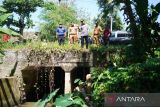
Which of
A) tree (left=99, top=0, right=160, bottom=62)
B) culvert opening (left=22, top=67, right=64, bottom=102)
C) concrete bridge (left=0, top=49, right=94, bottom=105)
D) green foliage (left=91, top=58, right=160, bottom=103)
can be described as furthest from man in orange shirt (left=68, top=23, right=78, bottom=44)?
green foliage (left=91, top=58, right=160, bottom=103)

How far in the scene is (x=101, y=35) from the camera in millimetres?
21594

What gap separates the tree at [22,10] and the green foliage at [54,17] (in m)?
1.33

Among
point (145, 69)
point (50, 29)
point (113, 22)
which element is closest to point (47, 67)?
point (145, 69)

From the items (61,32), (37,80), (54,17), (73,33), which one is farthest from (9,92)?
(54,17)

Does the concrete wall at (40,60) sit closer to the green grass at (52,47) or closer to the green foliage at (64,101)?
the green grass at (52,47)

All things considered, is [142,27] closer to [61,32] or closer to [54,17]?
[61,32]

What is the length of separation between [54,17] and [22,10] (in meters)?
3.89

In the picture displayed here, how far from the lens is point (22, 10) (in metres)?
43.3

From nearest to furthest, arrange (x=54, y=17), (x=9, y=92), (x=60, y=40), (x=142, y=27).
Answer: (x=142, y=27), (x=9, y=92), (x=60, y=40), (x=54, y=17)

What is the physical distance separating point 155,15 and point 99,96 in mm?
4892

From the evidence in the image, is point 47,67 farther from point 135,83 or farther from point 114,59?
point 135,83

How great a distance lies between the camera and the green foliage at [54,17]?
4181 centimetres

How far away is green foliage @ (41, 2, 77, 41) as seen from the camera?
41812 millimetres

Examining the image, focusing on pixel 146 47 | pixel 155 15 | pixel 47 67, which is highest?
pixel 155 15
